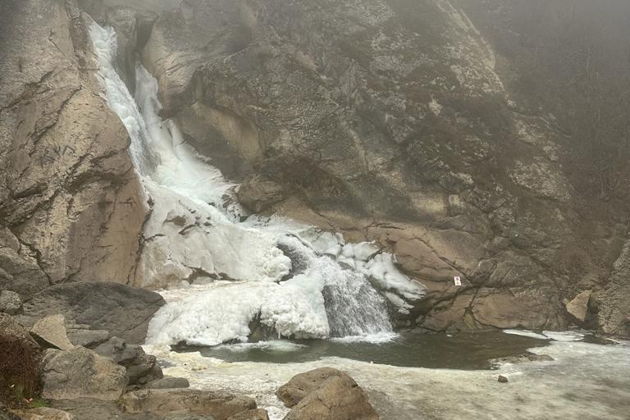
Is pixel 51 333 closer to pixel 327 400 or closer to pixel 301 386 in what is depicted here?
pixel 301 386

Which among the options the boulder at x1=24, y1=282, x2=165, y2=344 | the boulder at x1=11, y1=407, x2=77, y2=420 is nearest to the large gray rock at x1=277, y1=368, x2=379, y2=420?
the boulder at x1=11, y1=407, x2=77, y2=420

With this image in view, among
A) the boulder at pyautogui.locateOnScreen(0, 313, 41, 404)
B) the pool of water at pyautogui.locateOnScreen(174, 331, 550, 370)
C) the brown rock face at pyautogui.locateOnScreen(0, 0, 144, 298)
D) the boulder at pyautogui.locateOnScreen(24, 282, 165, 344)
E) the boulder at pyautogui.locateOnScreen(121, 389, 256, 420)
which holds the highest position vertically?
the brown rock face at pyautogui.locateOnScreen(0, 0, 144, 298)

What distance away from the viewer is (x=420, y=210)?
21.6 m

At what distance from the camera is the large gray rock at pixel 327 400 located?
8.01 metres

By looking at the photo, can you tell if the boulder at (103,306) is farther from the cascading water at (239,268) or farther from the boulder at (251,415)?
the boulder at (251,415)

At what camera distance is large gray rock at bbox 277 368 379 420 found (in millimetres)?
8008

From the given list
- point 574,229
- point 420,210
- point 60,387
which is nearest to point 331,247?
point 420,210

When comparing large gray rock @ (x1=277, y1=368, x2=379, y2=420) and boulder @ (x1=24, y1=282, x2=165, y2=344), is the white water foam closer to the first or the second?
large gray rock @ (x1=277, y1=368, x2=379, y2=420)

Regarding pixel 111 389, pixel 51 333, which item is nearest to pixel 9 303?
pixel 51 333

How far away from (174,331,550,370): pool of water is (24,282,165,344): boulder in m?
1.52

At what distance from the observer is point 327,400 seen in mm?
8219

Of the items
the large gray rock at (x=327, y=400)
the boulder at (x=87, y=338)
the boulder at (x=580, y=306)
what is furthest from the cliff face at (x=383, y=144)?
the large gray rock at (x=327, y=400)

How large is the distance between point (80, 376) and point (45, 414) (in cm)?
144

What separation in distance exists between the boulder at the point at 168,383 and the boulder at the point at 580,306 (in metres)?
15.2
